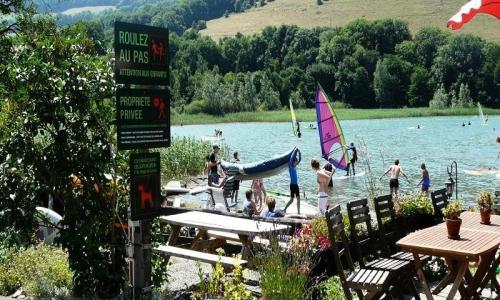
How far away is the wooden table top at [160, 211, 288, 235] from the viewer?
684 cm

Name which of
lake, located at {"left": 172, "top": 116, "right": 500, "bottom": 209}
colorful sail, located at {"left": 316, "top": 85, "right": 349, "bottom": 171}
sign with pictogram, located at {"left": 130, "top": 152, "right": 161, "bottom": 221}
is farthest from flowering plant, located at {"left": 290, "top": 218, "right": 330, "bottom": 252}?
colorful sail, located at {"left": 316, "top": 85, "right": 349, "bottom": 171}

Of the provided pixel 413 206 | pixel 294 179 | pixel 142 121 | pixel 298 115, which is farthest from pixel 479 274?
pixel 298 115

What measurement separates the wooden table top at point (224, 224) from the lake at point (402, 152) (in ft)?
20.2

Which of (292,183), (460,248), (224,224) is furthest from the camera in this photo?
(292,183)

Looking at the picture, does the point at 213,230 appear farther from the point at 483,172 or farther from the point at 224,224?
the point at 483,172

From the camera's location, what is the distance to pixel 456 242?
520 cm

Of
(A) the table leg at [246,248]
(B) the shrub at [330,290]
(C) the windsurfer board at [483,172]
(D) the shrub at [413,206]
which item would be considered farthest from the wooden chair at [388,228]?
(C) the windsurfer board at [483,172]

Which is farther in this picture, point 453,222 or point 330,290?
point 330,290

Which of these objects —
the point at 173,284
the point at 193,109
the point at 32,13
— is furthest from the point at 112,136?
the point at 193,109

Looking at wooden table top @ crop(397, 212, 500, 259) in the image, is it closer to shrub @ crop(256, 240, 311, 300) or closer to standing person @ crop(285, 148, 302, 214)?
shrub @ crop(256, 240, 311, 300)

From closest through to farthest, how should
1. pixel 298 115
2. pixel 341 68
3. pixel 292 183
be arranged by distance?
pixel 292 183
pixel 298 115
pixel 341 68

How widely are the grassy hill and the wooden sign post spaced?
12698 cm

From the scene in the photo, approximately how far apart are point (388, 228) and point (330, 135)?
17506mm

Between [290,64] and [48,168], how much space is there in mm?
124550
